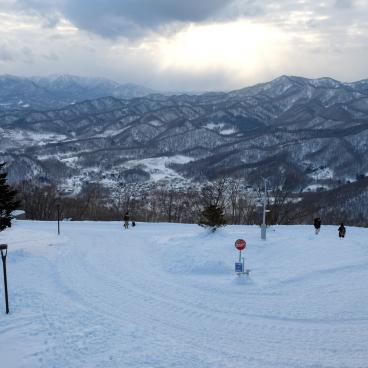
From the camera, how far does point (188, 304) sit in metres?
16.5

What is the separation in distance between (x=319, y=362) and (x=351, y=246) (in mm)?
14027

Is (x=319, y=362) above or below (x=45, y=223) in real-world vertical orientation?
below

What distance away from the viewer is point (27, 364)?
37.2ft

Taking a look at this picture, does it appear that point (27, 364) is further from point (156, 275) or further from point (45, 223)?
point (45, 223)

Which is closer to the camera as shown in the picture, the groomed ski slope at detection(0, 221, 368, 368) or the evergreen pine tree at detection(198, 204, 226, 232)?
the groomed ski slope at detection(0, 221, 368, 368)

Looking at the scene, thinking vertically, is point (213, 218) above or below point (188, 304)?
above

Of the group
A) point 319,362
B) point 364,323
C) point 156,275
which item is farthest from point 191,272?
point 319,362

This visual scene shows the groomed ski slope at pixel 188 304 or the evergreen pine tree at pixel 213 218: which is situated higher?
the evergreen pine tree at pixel 213 218

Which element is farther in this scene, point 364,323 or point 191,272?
point 191,272

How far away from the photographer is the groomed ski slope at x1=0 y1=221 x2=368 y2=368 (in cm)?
1206

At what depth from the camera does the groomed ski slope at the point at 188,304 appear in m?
12.1

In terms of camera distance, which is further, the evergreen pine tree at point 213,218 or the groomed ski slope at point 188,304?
the evergreen pine tree at point 213,218

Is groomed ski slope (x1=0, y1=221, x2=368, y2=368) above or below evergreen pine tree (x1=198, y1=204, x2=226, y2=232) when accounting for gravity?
below

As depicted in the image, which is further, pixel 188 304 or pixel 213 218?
pixel 213 218
